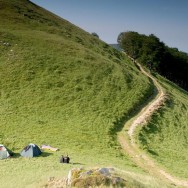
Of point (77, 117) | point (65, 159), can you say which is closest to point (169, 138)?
point (77, 117)

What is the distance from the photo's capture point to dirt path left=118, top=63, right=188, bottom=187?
4258 centimetres

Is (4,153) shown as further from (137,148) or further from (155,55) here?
(155,55)

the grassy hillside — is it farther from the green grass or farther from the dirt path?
the green grass

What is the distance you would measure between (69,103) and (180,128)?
2060 cm

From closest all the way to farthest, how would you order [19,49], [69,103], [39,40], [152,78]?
[69,103]
[19,49]
[39,40]
[152,78]

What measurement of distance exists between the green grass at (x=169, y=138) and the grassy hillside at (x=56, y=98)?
15.9 feet

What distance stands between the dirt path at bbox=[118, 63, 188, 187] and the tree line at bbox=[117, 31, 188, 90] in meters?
48.4

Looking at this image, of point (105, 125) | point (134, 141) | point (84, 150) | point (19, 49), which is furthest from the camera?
point (19, 49)

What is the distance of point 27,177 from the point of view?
3309 cm

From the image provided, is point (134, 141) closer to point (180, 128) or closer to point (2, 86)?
point (180, 128)

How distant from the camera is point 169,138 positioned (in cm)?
5862

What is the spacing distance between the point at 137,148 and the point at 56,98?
63.3ft

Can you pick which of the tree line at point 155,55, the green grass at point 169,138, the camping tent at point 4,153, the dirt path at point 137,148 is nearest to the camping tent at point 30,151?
the camping tent at point 4,153

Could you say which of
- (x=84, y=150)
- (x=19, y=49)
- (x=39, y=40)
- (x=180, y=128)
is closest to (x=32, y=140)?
(x=84, y=150)
